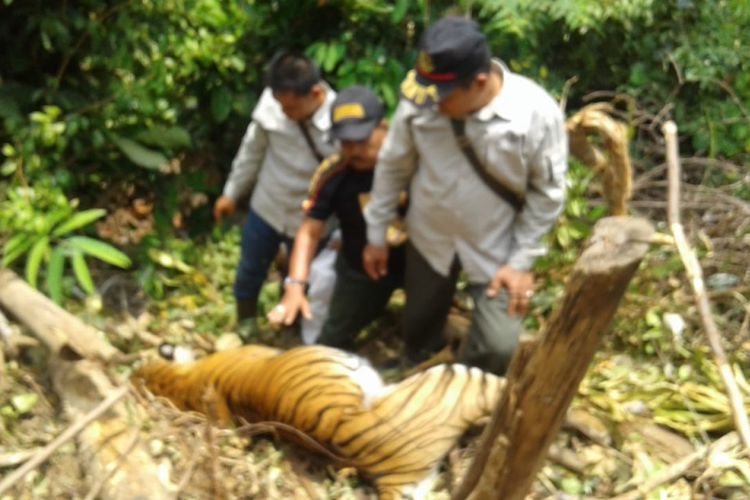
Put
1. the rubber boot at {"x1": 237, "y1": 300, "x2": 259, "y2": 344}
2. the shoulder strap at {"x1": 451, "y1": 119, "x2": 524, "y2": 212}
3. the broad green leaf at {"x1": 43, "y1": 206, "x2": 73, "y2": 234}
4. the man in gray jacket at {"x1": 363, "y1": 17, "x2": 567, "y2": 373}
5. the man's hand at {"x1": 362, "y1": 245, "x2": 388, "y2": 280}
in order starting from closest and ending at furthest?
the man in gray jacket at {"x1": 363, "y1": 17, "x2": 567, "y2": 373} → the shoulder strap at {"x1": 451, "y1": 119, "x2": 524, "y2": 212} → the man's hand at {"x1": 362, "y1": 245, "x2": 388, "y2": 280} → the broad green leaf at {"x1": 43, "y1": 206, "x2": 73, "y2": 234} → the rubber boot at {"x1": 237, "y1": 300, "x2": 259, "y2": 344}

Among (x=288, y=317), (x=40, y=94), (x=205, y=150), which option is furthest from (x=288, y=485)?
(x=205, y=150)

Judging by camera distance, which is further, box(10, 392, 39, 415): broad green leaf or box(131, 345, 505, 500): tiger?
box(10, 392, 39, 415): broad green leaf

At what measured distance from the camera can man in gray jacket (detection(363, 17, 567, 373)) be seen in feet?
9.67

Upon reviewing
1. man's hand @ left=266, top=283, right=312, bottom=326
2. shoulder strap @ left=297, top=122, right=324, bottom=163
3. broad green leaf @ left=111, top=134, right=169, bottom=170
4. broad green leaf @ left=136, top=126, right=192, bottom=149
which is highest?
shoulder strap @ left=297, top=122, right=324, bottom=163

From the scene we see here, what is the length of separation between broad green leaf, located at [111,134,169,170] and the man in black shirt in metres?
1.48

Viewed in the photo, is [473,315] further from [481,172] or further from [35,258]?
[35,258]

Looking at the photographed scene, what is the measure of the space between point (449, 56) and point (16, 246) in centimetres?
243

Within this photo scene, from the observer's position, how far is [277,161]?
4.12 meters

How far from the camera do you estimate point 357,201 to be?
12.1ft

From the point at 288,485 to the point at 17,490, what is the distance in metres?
0.98

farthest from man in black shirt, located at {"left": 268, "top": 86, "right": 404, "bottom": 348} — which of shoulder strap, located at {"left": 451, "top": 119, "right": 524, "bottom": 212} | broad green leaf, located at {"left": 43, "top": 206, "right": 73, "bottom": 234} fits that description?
broad green leaf, located at {"left": 43, "top": 206, "right": 73, "bottom": 234}

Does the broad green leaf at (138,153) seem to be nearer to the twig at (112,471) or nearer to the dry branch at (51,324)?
the dry branch at (51,324)

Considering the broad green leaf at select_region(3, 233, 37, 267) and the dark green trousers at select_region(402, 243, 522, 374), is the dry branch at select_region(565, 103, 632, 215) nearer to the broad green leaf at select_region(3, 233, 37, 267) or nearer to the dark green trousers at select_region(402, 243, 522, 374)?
the dark green trousers at select_region(402, 243, 522, 374)

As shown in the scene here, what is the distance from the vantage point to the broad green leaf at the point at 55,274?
4.05 meters
